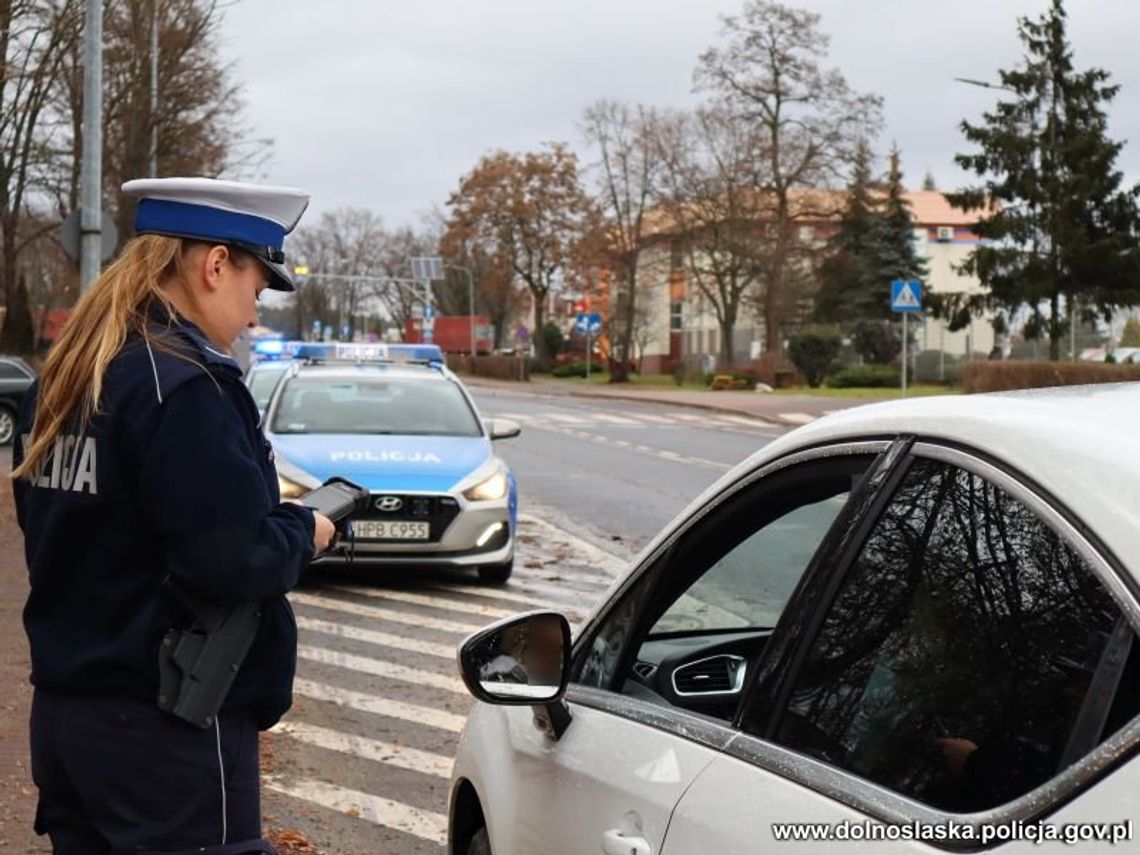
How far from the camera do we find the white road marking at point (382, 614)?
976 centimetres

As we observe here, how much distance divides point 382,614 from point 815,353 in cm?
4777

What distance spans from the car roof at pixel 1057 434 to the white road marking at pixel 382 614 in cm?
722

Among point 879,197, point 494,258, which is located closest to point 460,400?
point 879,197

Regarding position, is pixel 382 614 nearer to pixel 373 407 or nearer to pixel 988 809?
pixel 373 407

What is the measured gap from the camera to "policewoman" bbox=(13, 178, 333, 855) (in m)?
2.54

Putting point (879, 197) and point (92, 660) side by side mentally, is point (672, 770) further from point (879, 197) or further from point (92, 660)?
point (879, 197)

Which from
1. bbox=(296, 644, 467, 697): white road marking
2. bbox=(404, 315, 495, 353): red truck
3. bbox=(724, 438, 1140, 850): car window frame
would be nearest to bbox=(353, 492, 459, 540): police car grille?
bbox=(296, 644, 467, 697): white road marking

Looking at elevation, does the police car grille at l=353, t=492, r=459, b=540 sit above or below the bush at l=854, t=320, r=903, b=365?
below

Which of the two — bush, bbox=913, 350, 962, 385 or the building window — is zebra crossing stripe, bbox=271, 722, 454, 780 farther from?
the building window

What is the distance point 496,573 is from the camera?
11.5m

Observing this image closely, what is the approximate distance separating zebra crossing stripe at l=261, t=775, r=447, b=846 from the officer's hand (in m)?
2.91

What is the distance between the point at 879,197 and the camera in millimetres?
75500

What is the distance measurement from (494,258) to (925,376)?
27.1 meters

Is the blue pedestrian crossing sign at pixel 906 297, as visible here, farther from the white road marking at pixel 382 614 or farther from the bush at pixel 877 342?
the bush at pixel 877 342
